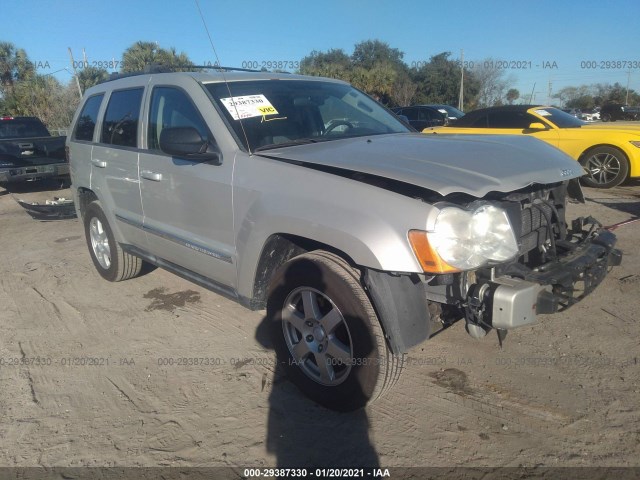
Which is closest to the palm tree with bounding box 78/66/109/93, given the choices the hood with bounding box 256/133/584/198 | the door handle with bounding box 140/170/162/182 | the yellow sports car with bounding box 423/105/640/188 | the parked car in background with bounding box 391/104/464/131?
the parked car in background with bounding box 391/104/464/131

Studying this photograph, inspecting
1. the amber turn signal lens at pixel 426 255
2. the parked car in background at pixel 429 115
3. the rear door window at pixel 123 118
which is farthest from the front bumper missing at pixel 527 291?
the parked car in background at pixel 429 115

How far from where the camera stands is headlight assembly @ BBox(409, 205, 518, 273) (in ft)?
7.47

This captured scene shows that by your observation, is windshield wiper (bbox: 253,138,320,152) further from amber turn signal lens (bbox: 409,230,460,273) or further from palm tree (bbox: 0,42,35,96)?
palm tree (bbox: 0,42,35,96)

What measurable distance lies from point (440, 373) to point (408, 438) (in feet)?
2.34

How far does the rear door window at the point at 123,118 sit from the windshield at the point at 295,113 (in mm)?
1015

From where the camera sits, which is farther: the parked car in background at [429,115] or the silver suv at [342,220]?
the parked car in background at [429,115]

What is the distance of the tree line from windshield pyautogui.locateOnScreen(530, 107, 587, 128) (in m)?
13.2

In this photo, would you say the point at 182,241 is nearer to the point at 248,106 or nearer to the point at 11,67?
the point at 248,106

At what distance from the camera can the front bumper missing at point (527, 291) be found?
237 cm

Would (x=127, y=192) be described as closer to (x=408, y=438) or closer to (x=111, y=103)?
(x=111, y=103)

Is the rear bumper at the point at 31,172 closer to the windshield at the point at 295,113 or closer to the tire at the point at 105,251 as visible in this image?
the tire at the point at 105,251

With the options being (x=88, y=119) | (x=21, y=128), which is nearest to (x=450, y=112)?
(x=21, y=128)

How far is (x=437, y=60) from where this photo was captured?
44594 millimetres

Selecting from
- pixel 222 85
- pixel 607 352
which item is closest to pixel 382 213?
pixel 222 85
